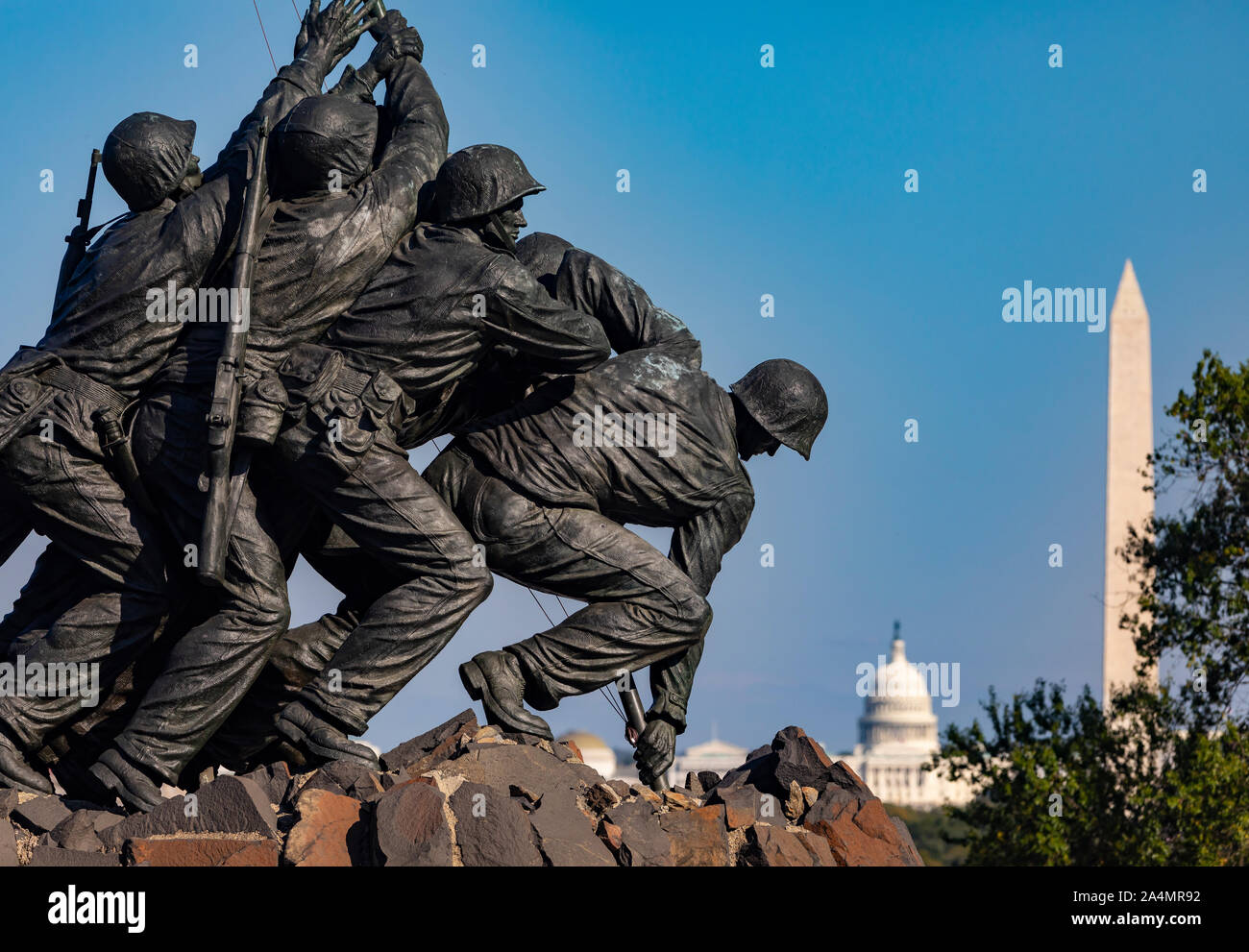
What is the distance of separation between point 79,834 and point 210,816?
593 millimetres

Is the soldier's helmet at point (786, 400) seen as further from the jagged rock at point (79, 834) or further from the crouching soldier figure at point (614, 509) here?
the jagged rock at point (79, 834)

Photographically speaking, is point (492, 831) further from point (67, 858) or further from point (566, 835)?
point (67, 858)

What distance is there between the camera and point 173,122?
8.36 metres

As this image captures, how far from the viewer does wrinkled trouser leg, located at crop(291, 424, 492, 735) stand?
25.9 feet

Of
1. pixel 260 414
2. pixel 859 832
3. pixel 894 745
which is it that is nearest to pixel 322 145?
pixel 260 414

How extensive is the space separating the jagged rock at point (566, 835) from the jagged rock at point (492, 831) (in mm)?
58

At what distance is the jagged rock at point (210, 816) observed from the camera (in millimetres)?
7125

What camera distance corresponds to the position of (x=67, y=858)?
7043mm

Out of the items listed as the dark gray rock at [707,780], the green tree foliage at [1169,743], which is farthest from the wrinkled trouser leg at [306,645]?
the green tree foliage at [1169,743]

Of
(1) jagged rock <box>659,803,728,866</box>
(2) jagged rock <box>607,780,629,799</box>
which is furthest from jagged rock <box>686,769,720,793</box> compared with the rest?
(1) jagged rock <box>659,803,728,866</box>
